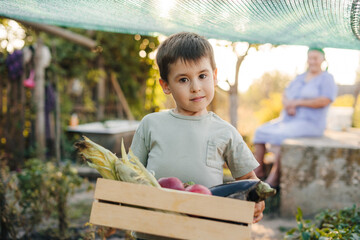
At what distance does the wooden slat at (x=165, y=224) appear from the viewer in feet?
3.82

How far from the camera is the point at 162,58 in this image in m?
1.73

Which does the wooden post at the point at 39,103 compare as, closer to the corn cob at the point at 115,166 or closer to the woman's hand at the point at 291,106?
the woman's hand at the point at 291,106

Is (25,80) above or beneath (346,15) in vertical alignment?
beneath

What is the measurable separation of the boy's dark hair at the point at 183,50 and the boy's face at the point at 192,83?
0.02 metres

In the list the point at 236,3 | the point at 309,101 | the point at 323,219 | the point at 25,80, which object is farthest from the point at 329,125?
the point at 236,3

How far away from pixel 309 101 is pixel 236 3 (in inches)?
134

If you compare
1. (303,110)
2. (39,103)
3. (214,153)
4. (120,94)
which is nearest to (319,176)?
(303,110)

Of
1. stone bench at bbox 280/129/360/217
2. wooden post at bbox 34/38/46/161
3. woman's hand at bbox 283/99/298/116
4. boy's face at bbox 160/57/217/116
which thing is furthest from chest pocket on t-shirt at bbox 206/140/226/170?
wooden post at bbox 34/38/46/161

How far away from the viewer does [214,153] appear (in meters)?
1.68

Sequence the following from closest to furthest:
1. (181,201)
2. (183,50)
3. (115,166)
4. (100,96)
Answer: (181,201), (115,166), (183,50), (100,96)

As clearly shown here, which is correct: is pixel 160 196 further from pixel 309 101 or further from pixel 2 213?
pixel 309 101

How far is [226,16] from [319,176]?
283 cm

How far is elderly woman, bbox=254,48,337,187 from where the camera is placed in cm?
489

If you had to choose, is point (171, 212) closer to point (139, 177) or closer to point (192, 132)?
point (139, 177)
